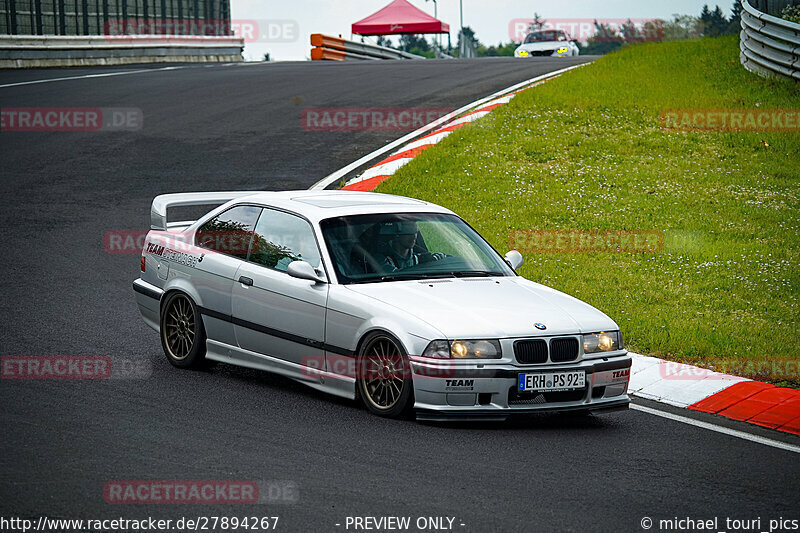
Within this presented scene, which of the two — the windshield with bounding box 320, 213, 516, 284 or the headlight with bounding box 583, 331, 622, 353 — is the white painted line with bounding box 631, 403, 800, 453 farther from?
the windshield with bounding box 320, 213, 516, 284

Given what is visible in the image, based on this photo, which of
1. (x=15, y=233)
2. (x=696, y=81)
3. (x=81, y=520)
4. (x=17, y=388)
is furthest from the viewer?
(x=696, y=81)

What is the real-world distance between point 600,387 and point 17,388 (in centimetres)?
415

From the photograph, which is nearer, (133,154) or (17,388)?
(17,388)

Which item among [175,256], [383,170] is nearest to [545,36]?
[383,170]

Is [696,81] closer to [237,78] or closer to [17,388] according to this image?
[237,78]

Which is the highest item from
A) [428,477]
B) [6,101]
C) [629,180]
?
[6,101]

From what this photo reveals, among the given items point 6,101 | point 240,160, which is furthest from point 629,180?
point 6,101

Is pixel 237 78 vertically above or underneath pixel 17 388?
above

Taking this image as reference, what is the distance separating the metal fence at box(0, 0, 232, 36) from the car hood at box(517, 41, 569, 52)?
20.4 metres

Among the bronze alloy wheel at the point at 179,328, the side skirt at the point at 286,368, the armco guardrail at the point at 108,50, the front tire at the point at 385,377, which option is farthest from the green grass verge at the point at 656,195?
the armco guardrail at the point at 108,50

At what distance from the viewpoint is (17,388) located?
7.53 meters

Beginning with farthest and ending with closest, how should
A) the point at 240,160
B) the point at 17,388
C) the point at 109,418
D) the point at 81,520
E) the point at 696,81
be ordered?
the point at 696,81 → the point at 240,160 → the point at 17,388 → the point at 109,418 → the point at 81,520
